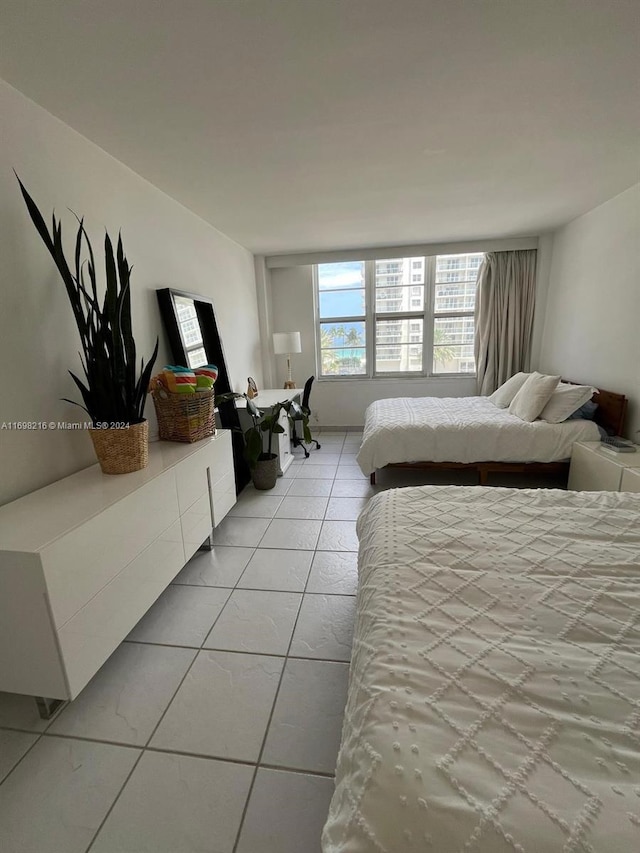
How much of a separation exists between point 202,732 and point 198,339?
2.50 m

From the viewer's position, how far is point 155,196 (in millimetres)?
2467

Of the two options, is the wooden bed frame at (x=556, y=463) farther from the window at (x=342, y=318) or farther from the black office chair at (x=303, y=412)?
the window at (x=342, y=318)

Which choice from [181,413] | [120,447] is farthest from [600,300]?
[120,447]

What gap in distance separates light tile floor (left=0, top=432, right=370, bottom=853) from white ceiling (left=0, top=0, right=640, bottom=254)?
2.34 metres

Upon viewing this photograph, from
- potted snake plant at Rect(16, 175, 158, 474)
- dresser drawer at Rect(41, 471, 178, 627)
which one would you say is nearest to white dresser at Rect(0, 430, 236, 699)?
dresser drawer at Rect(41, 471, 178, 627)

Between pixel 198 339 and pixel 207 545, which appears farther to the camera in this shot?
pixel 198 339

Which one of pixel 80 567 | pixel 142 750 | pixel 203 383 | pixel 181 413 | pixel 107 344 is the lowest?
pixel 142 750

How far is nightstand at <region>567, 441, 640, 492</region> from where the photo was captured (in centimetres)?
228

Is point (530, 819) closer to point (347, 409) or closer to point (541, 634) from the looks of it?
point (541, 634)

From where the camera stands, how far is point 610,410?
297 cm

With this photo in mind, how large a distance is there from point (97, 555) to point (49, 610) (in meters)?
0.22

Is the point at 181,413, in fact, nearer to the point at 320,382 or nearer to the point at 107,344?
the point at 107,344

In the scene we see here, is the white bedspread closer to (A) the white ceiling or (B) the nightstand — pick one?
(B) the nightstand

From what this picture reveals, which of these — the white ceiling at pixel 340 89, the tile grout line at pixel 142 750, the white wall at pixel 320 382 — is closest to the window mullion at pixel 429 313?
the white wall at pixel 320 382
